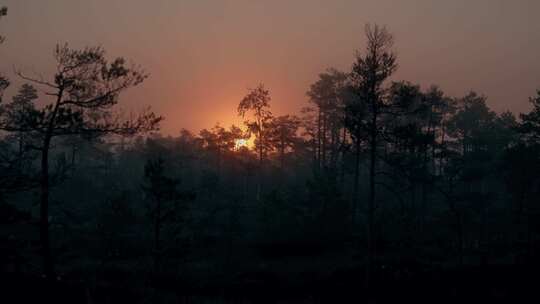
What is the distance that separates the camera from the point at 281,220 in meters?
35.1

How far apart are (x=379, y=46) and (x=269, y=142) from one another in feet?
137

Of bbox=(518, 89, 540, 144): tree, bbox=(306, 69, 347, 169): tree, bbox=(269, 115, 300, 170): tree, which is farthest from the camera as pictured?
bbox=(269, 115, 300, 170): tree

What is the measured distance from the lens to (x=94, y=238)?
1539 inches

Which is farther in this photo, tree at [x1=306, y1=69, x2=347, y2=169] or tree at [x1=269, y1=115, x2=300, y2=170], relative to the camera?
tree at [x1=269, y1=115, x2=300, y2=170]

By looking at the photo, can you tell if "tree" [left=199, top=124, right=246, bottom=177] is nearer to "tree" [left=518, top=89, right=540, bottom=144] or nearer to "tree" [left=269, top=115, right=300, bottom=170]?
"tree" [left=269, top=115, right=300, bottom=170]

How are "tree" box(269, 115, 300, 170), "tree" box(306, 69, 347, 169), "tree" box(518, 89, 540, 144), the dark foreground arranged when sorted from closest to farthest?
the dark foreground → "tree" box(518, 89, 540, 144) → "tree" box(306, 69, 347, 169) → "tree" box(269, 115, 300, 170)

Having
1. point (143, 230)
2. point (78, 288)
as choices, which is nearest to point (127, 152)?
point (143, 230)

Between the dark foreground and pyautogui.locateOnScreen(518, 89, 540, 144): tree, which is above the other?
pyautogui.locateOnScreen(518, 89, 540, 144): tree

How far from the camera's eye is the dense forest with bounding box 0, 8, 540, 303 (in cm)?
1619

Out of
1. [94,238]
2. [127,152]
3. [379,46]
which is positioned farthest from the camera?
[127,152]

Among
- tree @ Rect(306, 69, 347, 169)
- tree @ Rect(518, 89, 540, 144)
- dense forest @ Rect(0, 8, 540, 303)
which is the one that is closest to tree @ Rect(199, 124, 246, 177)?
dense forest @ Rect(0, 8, 540, 303)

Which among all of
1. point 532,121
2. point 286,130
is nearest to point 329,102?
point 286,130

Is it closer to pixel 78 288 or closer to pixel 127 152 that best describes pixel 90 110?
pixel 78 288

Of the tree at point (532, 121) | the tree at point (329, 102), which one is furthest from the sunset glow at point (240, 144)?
the tree at point (532, 121)
